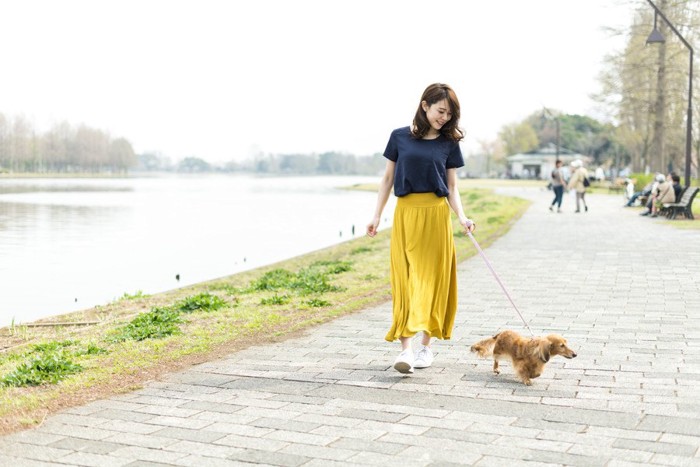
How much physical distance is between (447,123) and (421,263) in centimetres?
100

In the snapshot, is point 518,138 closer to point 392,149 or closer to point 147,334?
point 147,334

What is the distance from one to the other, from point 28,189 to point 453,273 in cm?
6176

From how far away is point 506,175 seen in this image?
128m

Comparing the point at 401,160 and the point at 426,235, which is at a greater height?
the point at 401,160

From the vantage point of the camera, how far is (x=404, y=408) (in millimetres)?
4934

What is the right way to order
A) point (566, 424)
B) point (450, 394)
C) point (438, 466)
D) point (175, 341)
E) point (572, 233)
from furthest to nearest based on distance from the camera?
1. point (572, 233)
2. point (175, 341)
3. point (450, 394)
4. point (566, 424)
5. point (438, 466)

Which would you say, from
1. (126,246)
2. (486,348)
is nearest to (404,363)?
(486,348)

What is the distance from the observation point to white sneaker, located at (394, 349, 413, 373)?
5672 millimetres

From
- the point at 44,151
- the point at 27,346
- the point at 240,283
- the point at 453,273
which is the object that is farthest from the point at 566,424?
the point at 44,151

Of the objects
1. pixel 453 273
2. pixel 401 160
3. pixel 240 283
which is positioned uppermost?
pixel 401 160

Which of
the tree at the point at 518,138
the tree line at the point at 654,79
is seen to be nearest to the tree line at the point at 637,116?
the tree line at the point at 654,79

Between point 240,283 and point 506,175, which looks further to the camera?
point 506,175

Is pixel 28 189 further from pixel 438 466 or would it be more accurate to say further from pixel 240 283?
pixel 438 466

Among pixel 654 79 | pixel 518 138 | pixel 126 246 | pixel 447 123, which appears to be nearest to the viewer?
pixel 447 123
